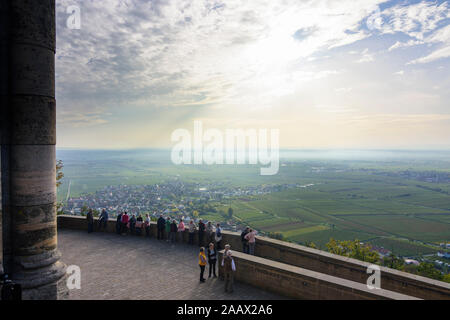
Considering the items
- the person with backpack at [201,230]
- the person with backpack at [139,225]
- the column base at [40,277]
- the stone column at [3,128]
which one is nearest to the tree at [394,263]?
the person with backpack at [201,230]

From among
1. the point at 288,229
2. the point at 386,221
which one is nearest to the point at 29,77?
the point at 288,229

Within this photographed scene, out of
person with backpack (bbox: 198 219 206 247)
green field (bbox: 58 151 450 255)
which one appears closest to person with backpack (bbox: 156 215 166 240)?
person with backpack (bbox: 198 219 206 247)

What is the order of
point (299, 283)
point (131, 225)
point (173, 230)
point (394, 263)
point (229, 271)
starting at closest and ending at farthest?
point (299, 283) < point (229, 271) < point (173, 230) < point (131, 225) < point (394, 263)

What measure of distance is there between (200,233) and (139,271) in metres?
3.30

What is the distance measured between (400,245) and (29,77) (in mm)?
53561

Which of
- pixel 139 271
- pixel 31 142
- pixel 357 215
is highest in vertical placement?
pixel 31 142

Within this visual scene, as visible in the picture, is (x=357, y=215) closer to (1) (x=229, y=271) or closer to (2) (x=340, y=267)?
(2) (x=340, y=267)

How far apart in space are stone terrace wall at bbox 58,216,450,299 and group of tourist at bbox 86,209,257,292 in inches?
18.5

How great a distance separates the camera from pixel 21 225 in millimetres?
6438

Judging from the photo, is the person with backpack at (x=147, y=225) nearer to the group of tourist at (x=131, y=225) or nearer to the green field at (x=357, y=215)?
the group of tourist at (x=131, y=225)

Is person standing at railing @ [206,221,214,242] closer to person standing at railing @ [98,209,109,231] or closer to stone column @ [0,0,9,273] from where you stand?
person standing at railing @ [98,209,109,231]

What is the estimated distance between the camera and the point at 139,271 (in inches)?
389

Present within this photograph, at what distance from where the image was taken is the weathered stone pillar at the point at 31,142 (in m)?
6.32

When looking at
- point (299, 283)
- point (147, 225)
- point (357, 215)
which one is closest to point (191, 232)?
point (147, 225)
